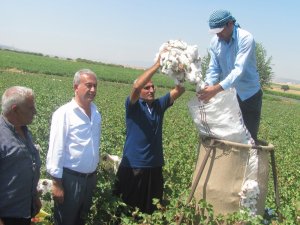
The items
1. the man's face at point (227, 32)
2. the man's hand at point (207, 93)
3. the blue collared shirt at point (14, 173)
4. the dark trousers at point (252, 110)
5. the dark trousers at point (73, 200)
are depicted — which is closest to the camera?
the blue collared shirt at point (14, 173)

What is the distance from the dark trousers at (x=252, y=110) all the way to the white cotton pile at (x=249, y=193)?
66 cm

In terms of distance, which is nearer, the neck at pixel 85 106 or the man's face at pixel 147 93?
the neck at pixel 85 106

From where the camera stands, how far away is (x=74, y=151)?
3779 mm

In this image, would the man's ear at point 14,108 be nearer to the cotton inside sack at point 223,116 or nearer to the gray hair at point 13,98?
the gray hair at point 13,98

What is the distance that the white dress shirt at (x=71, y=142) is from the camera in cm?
366

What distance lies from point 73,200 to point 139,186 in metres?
0.68

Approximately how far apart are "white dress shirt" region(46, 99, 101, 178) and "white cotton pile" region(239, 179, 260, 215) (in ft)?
4.33

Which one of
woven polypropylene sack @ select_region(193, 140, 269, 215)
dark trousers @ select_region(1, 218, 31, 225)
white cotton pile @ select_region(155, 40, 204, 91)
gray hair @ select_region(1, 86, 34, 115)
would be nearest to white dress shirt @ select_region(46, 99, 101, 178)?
dark trousers @ select_region(1, 218, 31, 225)

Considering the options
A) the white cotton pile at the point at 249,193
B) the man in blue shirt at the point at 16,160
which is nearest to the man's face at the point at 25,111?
the man in blue shirt at the point at 16,160

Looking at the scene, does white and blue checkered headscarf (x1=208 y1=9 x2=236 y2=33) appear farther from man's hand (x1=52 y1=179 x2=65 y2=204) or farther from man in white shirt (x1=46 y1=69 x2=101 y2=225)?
man's hand (x1=52 y1=179 x2=65 y2=204)

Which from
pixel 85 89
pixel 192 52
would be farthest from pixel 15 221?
pixel 192 52

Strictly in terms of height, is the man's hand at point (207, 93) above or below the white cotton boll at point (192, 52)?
below

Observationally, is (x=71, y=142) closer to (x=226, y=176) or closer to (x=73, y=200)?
(x=73, y=200)

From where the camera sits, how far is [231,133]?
3.51 metres
